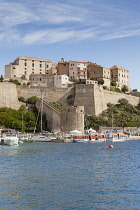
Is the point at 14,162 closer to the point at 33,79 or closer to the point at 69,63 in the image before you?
the point at 33,79

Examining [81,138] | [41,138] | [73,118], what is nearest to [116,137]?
[81,138]

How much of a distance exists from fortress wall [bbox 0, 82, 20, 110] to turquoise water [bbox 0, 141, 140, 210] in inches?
977

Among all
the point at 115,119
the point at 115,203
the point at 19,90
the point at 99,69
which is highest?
the point at 99,69

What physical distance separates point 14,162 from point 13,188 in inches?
281

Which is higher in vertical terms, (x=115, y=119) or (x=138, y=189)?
(x=115, y=119)

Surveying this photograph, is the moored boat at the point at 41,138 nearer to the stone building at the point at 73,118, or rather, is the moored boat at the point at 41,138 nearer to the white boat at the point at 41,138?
the white boat at the point at 41,138

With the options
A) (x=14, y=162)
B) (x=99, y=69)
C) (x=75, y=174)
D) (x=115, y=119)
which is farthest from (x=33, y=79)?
(x=75, y=174)

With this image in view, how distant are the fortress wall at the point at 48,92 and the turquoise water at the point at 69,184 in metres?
27.7

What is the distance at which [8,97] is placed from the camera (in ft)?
153

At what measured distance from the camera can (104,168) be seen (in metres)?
19.2

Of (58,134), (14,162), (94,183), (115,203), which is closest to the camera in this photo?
(115,203)

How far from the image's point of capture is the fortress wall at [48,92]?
49250mm

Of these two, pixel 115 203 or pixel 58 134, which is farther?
pixel 58 134

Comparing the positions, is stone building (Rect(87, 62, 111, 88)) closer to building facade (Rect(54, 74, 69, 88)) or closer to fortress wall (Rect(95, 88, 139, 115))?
fortress wall (Rect(95, 88, 139, 115))
